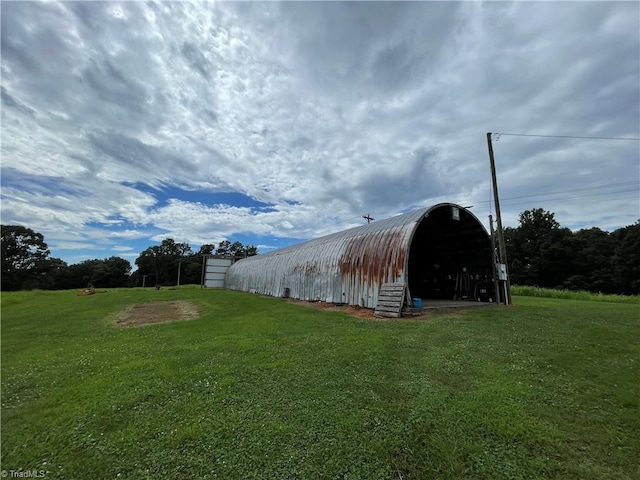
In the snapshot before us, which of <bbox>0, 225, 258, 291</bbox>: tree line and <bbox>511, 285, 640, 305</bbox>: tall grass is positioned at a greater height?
<bbox>0, 225, 258, 291</bbox>: tree line

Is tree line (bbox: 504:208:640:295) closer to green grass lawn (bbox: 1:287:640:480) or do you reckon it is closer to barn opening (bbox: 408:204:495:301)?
barn opening (bbox: 408:204:495:301)

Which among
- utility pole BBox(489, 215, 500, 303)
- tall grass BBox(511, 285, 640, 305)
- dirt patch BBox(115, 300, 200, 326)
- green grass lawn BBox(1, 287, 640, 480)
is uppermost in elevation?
utility pole BBox(489, 215, 500, 303)

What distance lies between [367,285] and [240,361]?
9.06 meters

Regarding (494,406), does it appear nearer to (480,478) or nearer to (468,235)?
(480,478)

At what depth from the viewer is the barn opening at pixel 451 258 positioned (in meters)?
16.4

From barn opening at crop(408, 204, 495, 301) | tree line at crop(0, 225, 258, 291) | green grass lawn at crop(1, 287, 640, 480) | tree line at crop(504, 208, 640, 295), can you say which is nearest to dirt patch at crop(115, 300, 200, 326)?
green grass lawn at crop(1, 287, 640, 480)

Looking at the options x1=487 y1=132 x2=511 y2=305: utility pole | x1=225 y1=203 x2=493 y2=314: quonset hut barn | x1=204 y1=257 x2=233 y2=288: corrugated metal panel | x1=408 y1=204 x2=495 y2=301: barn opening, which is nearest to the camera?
x1=225 y1=203 x2=493 y2=314: quonset hut barn

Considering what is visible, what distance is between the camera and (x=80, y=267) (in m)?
59.6

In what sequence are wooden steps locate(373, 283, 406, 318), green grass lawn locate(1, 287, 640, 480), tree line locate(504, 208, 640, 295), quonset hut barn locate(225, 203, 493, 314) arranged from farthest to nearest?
1. tree line locate(504, 208, 640, 295)
2. quonset hut barn locate(225, 203, 493, 314)
3. wooden steps locate(373, 283, 406, 318)
4. green grass lawn locate(1, 287, 640, 480)

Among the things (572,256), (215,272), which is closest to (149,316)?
(215,272)

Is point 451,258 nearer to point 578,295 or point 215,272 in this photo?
point 578,295

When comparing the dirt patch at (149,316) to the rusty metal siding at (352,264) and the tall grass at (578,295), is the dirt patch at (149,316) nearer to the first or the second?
the rusty metal siding at (352,264)

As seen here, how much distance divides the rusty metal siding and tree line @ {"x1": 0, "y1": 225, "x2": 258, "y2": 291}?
37.4m

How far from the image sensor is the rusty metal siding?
13523mm
